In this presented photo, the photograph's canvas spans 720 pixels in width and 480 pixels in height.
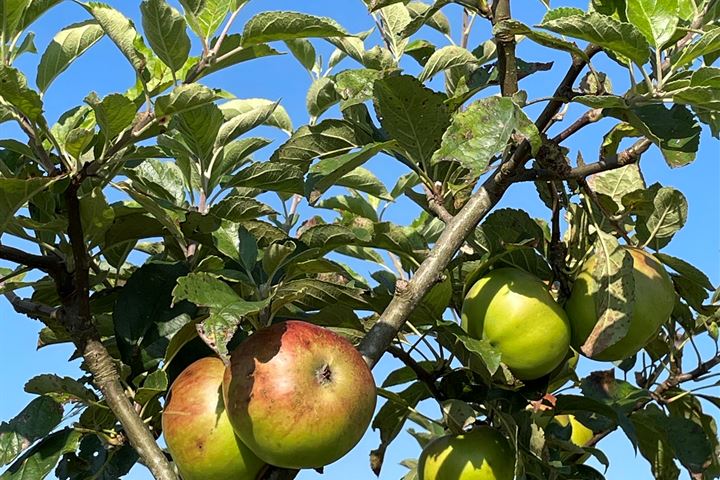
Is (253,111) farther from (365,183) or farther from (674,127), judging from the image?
(674,127)

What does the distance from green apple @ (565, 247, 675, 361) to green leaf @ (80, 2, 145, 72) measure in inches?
32.0

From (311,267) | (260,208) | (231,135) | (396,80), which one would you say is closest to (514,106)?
(396,80)

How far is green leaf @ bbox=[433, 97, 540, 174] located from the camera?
1150mm

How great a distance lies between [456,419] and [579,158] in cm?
50

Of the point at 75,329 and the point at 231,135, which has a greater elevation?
the point at 231,135

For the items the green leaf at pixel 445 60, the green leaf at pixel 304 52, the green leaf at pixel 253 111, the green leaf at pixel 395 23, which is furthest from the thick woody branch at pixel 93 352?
the green leaf at pixel 304 52

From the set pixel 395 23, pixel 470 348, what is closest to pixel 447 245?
pixel 470 348

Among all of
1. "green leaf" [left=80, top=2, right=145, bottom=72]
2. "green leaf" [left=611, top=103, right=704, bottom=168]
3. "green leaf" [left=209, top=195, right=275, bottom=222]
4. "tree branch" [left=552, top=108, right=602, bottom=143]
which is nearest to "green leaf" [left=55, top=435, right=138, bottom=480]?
"green leaf" [left=209, top=195, right=275, bottom=222]

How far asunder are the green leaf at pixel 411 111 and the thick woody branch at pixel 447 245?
144 mm

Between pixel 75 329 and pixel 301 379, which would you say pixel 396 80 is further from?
pixel 75 329

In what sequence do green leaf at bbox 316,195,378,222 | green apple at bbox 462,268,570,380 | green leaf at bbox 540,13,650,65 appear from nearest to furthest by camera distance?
green leaf at bbox 540,13,650,65
green apple at bbox 462,268,570,380
green leaf at bbox 316,195,378,222

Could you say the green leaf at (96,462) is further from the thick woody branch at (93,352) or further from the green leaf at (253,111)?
the green leaf at (253,111)

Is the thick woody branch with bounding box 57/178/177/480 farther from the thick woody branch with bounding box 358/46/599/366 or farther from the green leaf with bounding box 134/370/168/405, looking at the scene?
the thick woody branch with bounding box 358/46/599/366

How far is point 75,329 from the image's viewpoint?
1.37m
